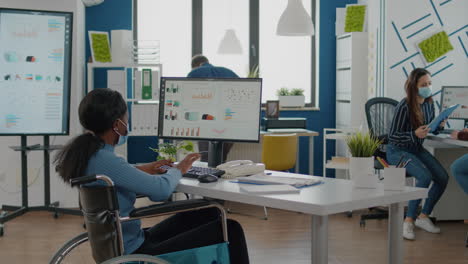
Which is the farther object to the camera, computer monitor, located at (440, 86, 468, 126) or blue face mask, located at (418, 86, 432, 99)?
computer monitor, located at (440, 86, 468, 126)

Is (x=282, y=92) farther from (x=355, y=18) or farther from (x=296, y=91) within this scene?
(x=355, y=18)

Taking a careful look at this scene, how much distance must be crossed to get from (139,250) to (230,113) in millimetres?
956

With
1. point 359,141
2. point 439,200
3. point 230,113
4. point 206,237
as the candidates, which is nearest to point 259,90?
point 230,113

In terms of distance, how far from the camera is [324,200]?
6.89ft

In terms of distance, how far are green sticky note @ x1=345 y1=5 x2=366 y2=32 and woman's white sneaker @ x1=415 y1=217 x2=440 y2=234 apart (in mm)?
2338

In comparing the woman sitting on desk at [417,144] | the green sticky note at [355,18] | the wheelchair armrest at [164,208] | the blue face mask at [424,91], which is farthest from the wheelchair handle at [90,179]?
the green sticky note at [355,18]

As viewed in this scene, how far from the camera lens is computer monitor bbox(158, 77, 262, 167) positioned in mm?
2902

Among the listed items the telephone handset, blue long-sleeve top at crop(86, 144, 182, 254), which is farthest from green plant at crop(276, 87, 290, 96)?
blue long-sleeve top at crop(86, 144, 182, 254)

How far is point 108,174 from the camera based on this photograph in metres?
2.14

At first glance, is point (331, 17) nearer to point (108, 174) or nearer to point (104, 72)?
point (104, 72)

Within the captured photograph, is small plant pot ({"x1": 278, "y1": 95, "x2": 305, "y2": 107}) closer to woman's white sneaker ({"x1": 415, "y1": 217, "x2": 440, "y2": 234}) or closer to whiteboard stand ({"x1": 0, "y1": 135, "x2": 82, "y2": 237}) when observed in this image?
woman's white sneaker ({"x1": 415, "y1": 217, "x2": 440, "y2": 234})

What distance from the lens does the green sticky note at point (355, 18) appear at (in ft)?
19.6

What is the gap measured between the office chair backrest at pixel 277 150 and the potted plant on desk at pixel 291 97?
1624 mm

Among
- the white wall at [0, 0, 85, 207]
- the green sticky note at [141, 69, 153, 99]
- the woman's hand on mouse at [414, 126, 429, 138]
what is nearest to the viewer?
the woman's hand on mouse at [414, 126, 429, 138]
